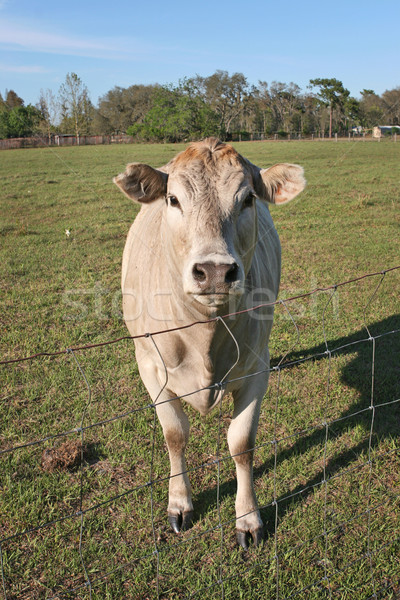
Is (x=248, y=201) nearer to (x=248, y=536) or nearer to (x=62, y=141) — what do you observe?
(x=248, y=536)

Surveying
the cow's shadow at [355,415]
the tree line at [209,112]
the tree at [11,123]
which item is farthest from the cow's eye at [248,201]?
the tree at [11,123]

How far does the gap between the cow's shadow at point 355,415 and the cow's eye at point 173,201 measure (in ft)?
3.55

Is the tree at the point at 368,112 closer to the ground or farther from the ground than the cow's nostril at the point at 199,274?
farther from the ground

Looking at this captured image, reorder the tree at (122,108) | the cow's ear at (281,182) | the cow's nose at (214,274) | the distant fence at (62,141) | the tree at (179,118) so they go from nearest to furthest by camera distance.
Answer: the cow's nose at (214,274) → the cow's ear at (281,182) → the tree at (179,118) → the distant fence at (62,141) → the tree at (122,108)

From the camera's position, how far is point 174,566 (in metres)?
2.66

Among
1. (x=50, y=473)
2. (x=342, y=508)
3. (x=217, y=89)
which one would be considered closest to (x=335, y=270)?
(x=342, y=508)

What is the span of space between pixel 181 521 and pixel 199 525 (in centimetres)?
11

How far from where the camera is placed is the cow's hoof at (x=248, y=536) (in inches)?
112

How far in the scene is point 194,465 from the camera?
346 centimetres

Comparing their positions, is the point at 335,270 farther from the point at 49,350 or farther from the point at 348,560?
the point at 348,560

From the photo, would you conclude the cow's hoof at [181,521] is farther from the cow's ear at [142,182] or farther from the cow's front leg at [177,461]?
the cow's ear at [142,182]

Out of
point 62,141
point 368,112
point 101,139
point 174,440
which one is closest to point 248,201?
point 174,440

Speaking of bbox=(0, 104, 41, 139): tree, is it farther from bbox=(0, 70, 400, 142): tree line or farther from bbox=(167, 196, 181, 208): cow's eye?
bbox=(167, 196, 181, 208): cow's eye

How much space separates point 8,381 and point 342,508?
2.89 m
